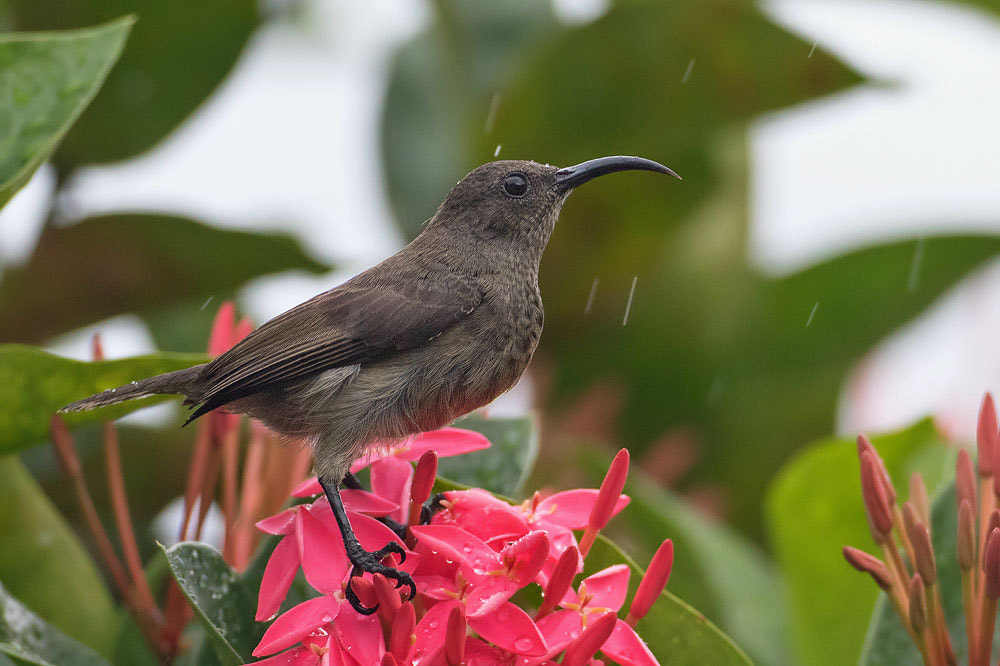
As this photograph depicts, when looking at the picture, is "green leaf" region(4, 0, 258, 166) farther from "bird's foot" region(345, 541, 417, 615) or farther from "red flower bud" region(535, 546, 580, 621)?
"red flower bud" region(535, 546, 580, 621)

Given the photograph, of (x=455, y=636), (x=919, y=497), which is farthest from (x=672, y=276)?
(x=455, y=636)

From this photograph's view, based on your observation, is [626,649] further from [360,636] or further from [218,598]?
[218,598]

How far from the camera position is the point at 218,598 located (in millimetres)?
1691

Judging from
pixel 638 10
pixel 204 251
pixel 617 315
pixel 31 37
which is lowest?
pixel 617 315

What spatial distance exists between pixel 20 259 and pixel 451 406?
1.48 metres

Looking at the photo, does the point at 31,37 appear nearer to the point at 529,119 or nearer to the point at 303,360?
the point at 303,360

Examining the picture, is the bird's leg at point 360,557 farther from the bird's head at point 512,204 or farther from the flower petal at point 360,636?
the bird's head at point 512,204

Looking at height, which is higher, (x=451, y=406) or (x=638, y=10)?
(x=638, y=10)

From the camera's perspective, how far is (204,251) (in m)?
2.84

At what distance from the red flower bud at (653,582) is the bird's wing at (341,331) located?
1.91 feet

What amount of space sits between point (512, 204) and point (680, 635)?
92 cm

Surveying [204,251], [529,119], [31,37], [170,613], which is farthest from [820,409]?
[31,37]

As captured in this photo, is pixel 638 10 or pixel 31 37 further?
pixel 638 10

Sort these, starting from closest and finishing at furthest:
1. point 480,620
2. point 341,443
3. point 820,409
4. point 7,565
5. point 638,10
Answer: point 480,620, point 341,443, point 7,565, point 638,10, point 820,409
